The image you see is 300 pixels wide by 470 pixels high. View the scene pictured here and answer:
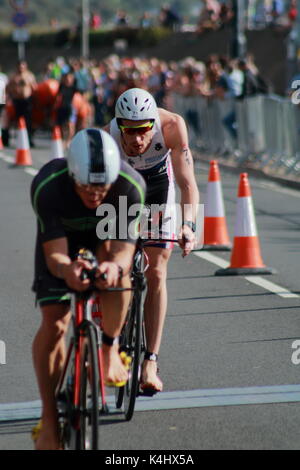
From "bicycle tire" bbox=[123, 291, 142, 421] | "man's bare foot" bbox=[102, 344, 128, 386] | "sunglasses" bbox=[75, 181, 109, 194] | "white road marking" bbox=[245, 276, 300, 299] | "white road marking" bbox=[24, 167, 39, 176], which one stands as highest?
"sunglasses" bbox=[75, 181, 109, 194]

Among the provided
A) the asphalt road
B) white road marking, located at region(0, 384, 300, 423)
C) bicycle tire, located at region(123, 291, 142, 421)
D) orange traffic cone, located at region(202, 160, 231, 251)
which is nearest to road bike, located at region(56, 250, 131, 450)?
the asphalt road

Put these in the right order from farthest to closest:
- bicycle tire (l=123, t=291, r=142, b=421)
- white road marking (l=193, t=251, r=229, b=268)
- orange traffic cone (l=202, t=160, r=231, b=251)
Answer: orange traffic cone (l=202, t=160, r=231, b=251)
white road marking (l=193, t=251, r=229, b=268)
bicycle tire (l=123, t=291, r=142, b=421)

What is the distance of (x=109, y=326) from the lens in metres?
5.84

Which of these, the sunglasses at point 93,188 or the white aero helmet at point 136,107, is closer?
the sunglasses at point 93,188

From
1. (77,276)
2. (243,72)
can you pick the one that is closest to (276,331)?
(77,276)

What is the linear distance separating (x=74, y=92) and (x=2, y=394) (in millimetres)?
21084

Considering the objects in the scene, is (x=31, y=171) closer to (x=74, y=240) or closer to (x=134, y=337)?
(x=134, y=337)

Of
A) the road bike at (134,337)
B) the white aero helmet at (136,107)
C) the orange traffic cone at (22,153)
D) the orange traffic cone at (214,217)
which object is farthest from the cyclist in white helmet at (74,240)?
the orange traffic cone at (22,153)

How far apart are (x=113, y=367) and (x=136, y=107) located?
5.75 ft

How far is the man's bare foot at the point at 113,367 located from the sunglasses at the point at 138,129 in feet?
5.28

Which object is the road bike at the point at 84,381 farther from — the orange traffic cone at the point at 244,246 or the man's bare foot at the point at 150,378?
the orange traffic cone at the point at 244,246

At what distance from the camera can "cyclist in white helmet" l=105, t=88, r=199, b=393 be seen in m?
6.98

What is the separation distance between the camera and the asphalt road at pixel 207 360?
6309 millimetres

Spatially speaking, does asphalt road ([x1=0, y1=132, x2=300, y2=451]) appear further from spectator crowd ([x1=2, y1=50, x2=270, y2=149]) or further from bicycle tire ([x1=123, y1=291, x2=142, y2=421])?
spectator crowd ([x1=2, y1=50, x2=270, y2=149])
